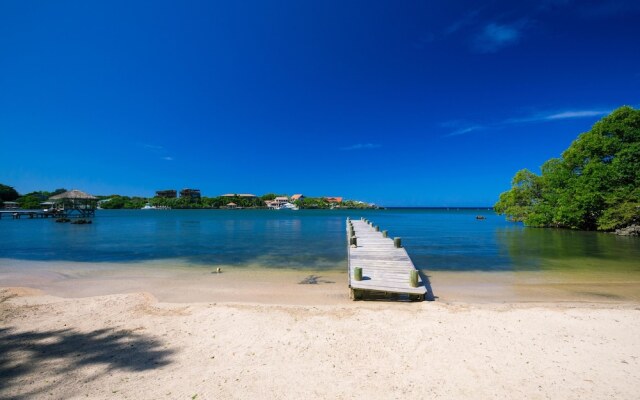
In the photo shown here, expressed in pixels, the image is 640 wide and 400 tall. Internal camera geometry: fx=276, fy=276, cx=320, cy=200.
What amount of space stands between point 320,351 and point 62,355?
5.83m

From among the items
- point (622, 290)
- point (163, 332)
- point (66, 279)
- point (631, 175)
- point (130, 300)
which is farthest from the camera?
point (631, 175)

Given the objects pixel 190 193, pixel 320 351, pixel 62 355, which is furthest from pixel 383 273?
pixel 190 193

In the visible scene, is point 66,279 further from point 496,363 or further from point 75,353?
point 496,363

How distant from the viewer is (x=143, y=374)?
5.43 metres

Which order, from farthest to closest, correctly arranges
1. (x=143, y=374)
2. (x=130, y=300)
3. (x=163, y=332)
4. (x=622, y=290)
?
(x=622, y=290), (x=130, y=300), (x=163, y=332), (x=143, y=374)

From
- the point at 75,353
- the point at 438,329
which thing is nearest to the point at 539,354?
the point at 438,329

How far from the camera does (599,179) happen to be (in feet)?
104

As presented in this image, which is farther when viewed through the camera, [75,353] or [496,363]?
[75,353]

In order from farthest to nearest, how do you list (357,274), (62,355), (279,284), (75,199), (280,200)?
1. (280,200)
2. (75,199)
3. (279,284)
4. (357,274)
5. (62,355)

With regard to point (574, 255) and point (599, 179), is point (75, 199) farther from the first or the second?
point (599, 179)

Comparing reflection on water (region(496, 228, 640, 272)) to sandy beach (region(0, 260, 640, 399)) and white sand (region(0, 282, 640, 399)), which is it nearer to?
sandy beach (region(0, 260, 640, 399))

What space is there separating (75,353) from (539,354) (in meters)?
10.5

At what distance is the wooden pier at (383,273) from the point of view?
10.2 metres

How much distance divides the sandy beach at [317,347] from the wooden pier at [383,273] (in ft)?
1.89
